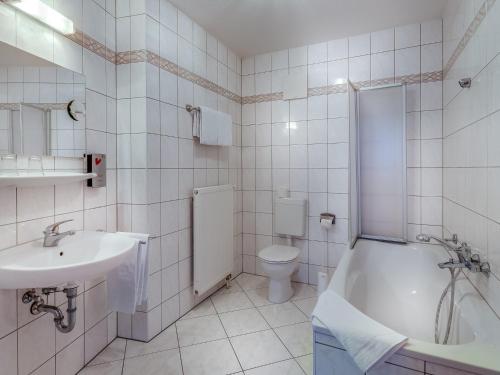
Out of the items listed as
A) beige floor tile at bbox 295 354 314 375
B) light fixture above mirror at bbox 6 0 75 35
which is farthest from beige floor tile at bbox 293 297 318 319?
light fixture above mirror at bbox 6 0 75 35

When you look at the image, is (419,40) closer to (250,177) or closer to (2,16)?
(250,177)

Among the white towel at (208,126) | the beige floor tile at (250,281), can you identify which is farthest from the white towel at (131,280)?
the beige floor tile at (250,281)

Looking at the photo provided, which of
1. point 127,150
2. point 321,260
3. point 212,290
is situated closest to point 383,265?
point 321,260

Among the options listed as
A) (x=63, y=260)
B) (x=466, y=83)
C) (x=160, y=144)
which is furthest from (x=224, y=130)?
(x=466, y=83)

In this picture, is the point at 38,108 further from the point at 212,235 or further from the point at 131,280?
the point at 212,235

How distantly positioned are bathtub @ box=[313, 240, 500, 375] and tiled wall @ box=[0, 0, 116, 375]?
54.6 inches

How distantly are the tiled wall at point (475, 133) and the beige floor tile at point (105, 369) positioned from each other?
1.98 m

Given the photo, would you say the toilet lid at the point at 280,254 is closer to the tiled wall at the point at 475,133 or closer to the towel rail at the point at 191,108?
the tiled wall at the point at 475,133

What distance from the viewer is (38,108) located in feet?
4.86

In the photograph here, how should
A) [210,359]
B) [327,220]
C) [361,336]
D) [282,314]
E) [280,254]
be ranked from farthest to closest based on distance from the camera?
[327,220] → [280,254] → [282,314] → [210,359] → [361,336]

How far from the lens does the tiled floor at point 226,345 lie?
1706 millimetres

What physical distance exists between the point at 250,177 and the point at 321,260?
114cm

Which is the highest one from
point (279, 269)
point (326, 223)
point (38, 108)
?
point (38, 108)

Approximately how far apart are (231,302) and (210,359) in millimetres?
764
